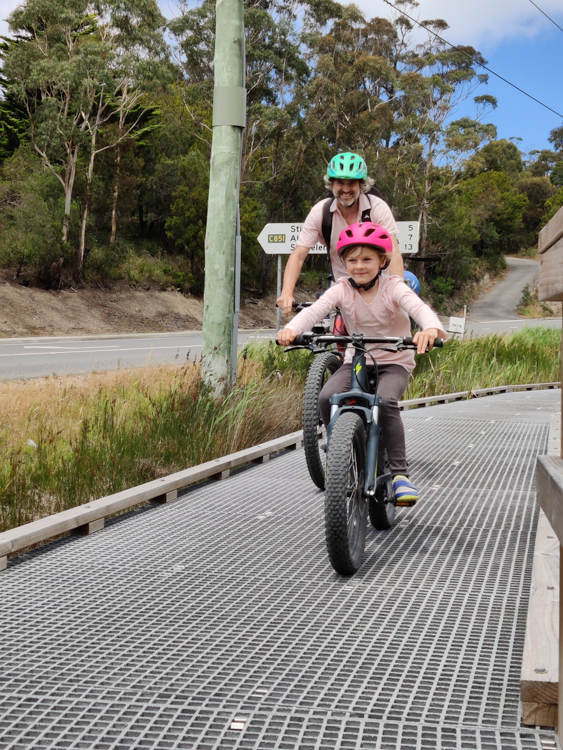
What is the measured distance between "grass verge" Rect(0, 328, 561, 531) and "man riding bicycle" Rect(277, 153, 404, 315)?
138cm

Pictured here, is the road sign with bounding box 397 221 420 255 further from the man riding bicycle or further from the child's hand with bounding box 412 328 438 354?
the child's hand with bounding box 412 328 438 354

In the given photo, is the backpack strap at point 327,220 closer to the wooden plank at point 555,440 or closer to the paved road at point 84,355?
the wooden plank at point 555,440

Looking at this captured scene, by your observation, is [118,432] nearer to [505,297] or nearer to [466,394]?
[466,394]

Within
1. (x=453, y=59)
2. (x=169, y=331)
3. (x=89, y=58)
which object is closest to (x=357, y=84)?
(x=453, y=59)

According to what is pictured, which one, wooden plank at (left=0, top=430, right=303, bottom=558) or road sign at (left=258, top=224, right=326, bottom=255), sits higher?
road sign at (left=258, top=224, right=326, bottom=255)

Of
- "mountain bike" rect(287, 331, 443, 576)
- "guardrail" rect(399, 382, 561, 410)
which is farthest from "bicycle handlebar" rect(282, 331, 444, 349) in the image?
"guardrail" rect(399, 382, 561, 410)

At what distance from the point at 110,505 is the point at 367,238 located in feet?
5.82

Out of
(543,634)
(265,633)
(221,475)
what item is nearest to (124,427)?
(221,475)

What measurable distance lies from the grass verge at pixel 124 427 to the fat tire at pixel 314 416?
945mm

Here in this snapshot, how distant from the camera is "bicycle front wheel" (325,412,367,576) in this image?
3.36 m

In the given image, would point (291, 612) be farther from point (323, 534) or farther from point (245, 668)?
point (323, 534)

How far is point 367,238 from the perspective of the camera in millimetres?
3801

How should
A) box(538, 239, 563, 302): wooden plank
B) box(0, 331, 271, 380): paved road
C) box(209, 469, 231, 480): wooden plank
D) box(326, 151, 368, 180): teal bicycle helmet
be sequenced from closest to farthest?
box(538, 239, 563, 302): wooden plank < box(326, 151, 368, 180): teal bicycle helmet < box(209, 469, 231, 480): wooden plank < box(0, 331, 271, 380): paved road

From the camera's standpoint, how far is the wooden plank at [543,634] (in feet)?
7.32
